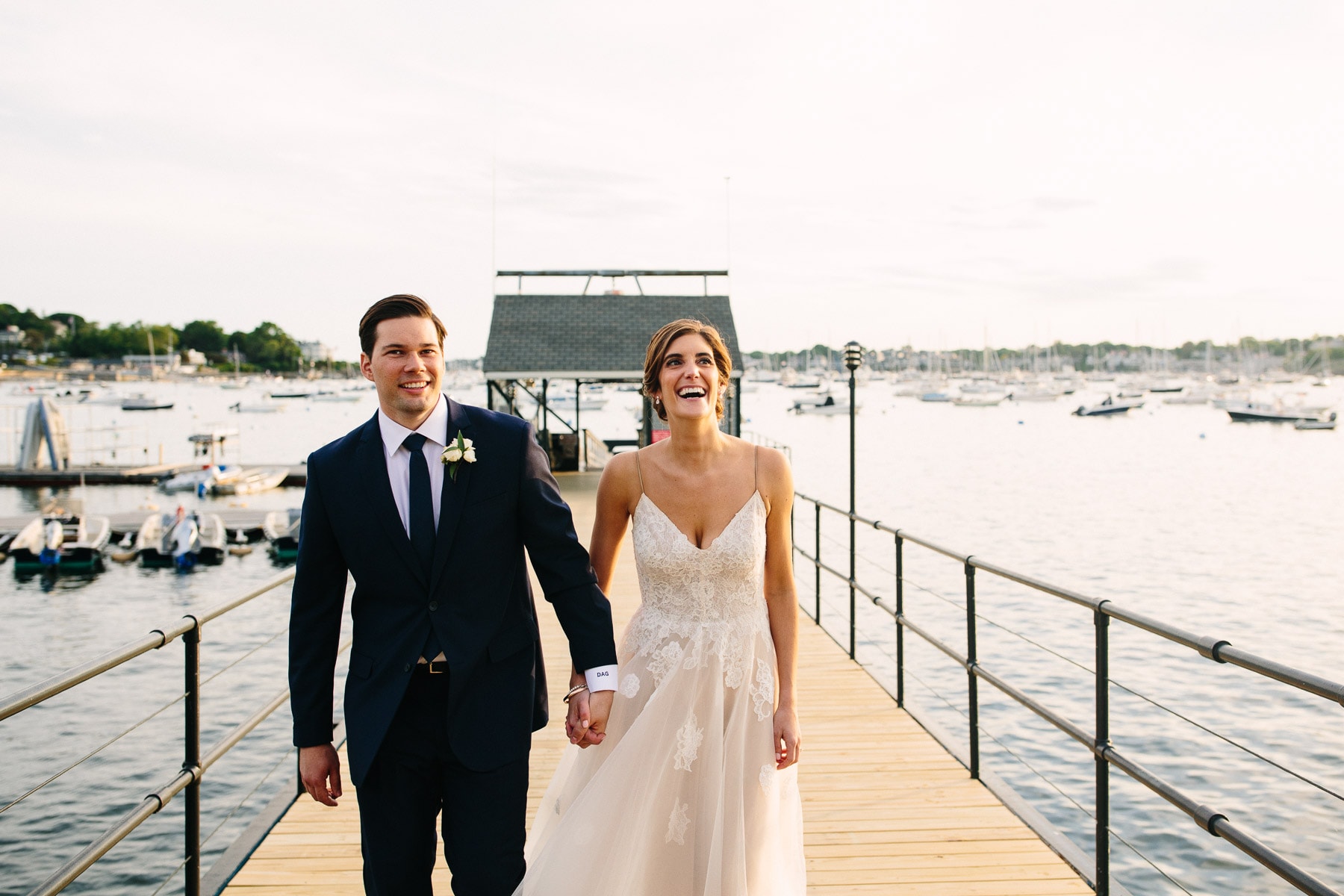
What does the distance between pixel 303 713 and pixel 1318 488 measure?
163 feet

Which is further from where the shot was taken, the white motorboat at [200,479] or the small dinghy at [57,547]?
the white motorboat at [200,479]

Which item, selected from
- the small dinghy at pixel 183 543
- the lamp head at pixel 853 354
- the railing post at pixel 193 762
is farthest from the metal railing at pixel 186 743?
the small dinghy at pixel 183 543

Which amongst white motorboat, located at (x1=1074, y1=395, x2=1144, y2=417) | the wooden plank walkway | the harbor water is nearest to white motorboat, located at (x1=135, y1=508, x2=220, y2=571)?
the harbor water

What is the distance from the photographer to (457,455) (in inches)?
98.3

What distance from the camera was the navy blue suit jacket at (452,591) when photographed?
2.47 m

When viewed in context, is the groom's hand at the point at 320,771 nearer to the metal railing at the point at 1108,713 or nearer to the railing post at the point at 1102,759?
the metal railing at the point at 1108,713

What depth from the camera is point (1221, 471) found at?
5044 centimetres

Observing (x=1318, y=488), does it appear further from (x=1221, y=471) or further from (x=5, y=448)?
(x=5, y=448)

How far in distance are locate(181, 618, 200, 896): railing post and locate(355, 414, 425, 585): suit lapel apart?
1.10m

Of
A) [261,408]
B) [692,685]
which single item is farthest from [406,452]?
[261,408]

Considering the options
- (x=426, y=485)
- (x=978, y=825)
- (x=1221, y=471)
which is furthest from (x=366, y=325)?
(x=1221, y=471)

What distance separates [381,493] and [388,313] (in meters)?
0.45

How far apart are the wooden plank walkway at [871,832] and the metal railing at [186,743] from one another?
57 cm

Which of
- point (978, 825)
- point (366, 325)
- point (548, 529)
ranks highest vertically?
point (366, 325)
